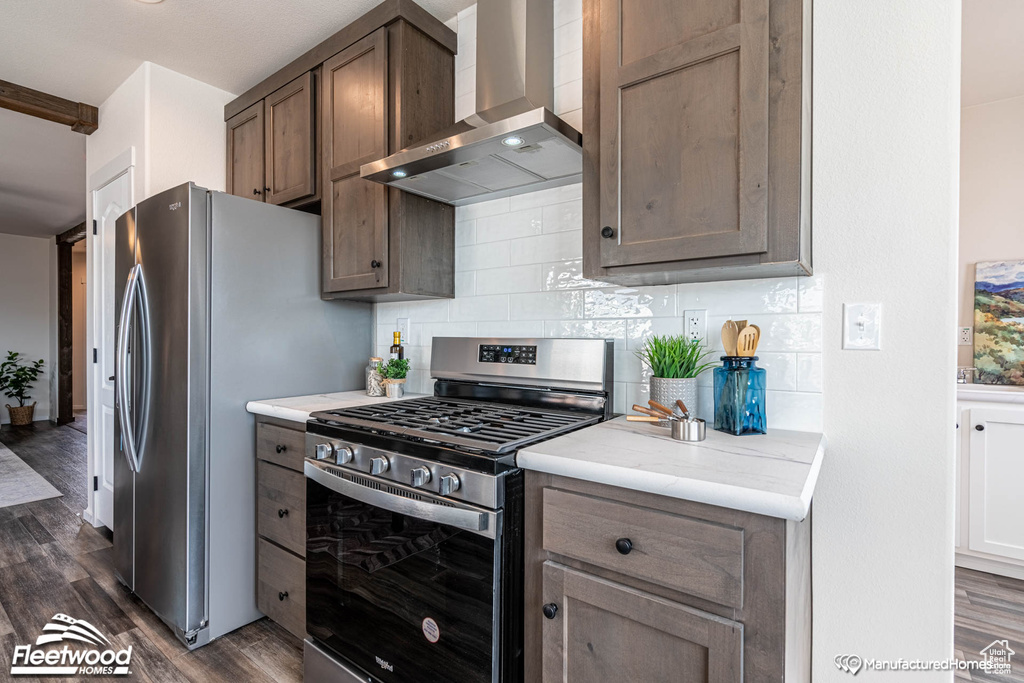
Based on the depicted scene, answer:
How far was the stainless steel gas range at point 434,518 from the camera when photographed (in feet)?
3.97

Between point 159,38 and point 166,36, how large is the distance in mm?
49

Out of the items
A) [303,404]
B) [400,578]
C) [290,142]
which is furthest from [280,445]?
[290,142]

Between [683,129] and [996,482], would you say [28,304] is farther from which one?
[996,482]

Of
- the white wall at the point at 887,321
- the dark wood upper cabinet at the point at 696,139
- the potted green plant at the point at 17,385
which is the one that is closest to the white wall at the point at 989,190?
the white wall at the point at 887,321

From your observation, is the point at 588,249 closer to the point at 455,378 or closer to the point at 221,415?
the point at 455,378

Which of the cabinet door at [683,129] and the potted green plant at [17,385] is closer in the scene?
the cabinet door at [683,129]

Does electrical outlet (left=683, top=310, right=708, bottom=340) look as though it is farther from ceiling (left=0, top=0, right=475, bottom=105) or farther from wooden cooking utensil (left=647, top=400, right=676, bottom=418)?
ceiling (left=0, top=0, right=475, bottom=105)

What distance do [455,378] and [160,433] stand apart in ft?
3.95

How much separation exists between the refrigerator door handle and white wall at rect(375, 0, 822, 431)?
1045 mm

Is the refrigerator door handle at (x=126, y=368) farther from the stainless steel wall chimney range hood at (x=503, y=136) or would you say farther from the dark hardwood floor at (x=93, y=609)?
the stainless steel wall chimney range hood at (x=503, y=136)

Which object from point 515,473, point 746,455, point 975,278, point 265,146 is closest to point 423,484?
point 515,473

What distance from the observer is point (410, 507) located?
135 centimetres

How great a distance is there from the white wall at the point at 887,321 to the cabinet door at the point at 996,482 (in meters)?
1.89

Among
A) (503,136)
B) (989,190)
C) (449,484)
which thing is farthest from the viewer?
(989,190)
